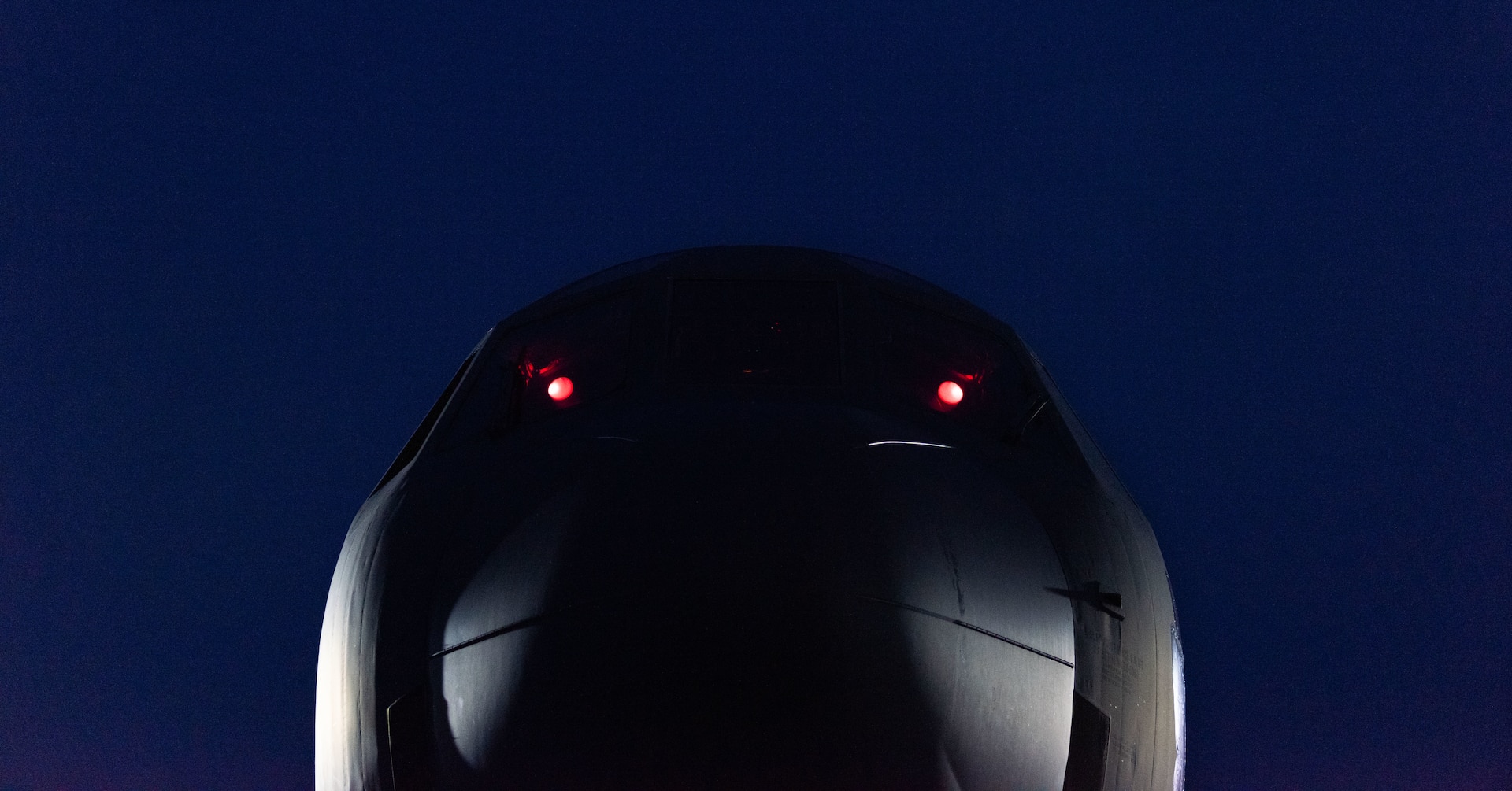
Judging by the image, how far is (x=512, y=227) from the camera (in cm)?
841

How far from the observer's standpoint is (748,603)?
1841 mm

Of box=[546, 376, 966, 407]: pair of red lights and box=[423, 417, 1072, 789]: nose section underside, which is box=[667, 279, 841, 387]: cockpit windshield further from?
box=[423, 417, 1072, 789]: nose section underside

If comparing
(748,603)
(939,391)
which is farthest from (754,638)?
(939,391)

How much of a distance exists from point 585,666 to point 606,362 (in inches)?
51.4

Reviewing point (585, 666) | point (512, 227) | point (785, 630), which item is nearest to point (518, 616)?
point (585, 666)

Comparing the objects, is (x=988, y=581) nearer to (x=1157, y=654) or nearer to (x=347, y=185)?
(x=1157, y=654)

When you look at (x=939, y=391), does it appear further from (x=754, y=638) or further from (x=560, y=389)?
(x=754, y=638)

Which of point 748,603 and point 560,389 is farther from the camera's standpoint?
point 560,389

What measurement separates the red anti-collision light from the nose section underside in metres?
0.86

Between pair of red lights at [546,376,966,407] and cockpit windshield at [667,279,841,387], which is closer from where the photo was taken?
cockpit windshield at [667,279,841,387]

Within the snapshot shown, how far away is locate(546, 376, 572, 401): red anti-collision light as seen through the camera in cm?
297

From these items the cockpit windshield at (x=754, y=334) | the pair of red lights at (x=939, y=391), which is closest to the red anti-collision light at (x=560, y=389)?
the pair of red lights at (x=939, y=391)

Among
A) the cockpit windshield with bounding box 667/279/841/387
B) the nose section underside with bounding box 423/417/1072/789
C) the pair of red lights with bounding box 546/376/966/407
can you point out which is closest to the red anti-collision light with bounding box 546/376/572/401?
the pair of red lights with bounding box 546/376/966/407

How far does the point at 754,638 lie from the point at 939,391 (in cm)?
129
